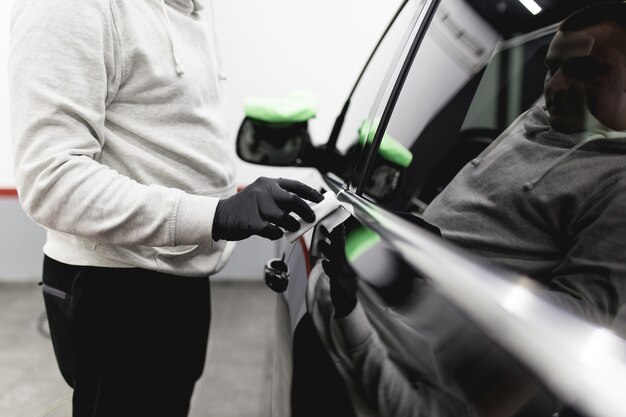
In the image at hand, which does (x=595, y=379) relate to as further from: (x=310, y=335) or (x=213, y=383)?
(x=213, y=383)

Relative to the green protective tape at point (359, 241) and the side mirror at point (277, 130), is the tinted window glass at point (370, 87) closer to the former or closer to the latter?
the side mirror at point (277, 130)

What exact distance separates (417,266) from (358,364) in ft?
0.53

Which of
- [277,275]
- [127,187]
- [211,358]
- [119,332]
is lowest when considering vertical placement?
[211,358]

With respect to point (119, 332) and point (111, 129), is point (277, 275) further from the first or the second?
point (111, 129)

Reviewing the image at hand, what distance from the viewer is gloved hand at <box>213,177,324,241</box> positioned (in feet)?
2.59

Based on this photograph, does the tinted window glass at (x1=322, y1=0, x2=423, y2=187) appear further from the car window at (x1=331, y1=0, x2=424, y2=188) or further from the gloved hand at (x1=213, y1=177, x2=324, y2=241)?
the gloved hand at (x1=213, y1=177, x2=324, y2=241)

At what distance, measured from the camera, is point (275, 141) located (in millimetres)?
1361

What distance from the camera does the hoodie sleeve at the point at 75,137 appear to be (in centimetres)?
72

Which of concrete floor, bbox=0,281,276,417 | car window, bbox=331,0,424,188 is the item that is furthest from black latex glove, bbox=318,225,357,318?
concrete floor, bbox=0,281,276,417

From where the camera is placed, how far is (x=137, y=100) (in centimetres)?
88

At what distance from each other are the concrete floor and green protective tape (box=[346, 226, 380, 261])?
1058 millimetres

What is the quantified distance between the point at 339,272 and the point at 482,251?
0.88 feet

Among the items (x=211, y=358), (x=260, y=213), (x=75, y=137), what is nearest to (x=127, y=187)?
(x=75, y=137)

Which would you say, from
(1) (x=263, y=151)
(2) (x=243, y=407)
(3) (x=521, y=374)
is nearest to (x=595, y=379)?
(3) (x=521, y=374)
